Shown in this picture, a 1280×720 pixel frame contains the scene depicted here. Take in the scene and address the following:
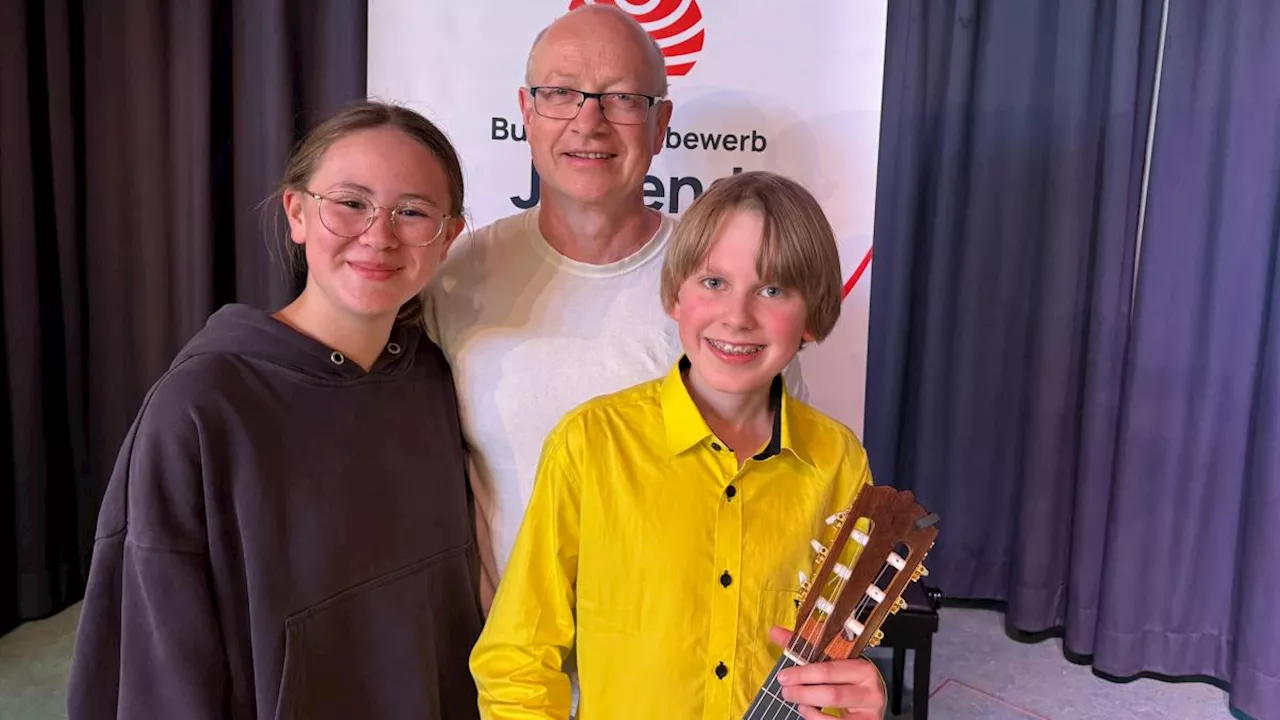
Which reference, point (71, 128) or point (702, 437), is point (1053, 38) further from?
point (71, 128)

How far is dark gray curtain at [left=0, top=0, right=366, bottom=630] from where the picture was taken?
2.15 m

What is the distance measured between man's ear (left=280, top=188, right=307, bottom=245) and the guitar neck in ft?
2.74

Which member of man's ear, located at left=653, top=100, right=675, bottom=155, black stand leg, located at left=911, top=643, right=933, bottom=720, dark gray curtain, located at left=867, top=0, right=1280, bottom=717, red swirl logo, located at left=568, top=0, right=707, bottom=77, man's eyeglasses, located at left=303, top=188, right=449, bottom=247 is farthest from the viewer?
dark gray curtain, located at left=867, top=0, right=1280, bottom=717

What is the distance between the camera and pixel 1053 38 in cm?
226

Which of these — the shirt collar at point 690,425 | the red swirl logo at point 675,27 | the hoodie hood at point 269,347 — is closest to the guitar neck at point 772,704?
the shirt collar at point 690,425

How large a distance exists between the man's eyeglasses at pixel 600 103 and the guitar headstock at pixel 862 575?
29.4 inches

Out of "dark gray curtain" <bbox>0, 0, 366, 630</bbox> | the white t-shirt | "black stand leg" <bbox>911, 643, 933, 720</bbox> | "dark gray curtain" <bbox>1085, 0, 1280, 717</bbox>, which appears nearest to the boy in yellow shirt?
the white t-shirt

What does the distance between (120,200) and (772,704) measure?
7.14ft

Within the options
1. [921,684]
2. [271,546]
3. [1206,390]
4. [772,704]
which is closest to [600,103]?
[271,546]

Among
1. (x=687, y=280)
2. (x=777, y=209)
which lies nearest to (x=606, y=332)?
(x=687, y=280)

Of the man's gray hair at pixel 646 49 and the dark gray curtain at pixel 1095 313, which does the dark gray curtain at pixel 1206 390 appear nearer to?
the dark gray curtain at pixel 1095 313

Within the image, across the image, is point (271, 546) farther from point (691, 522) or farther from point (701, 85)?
point (701, 85)

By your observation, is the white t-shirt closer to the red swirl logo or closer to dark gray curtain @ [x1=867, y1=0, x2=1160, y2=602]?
the red swirl logo

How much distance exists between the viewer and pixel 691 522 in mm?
1062
